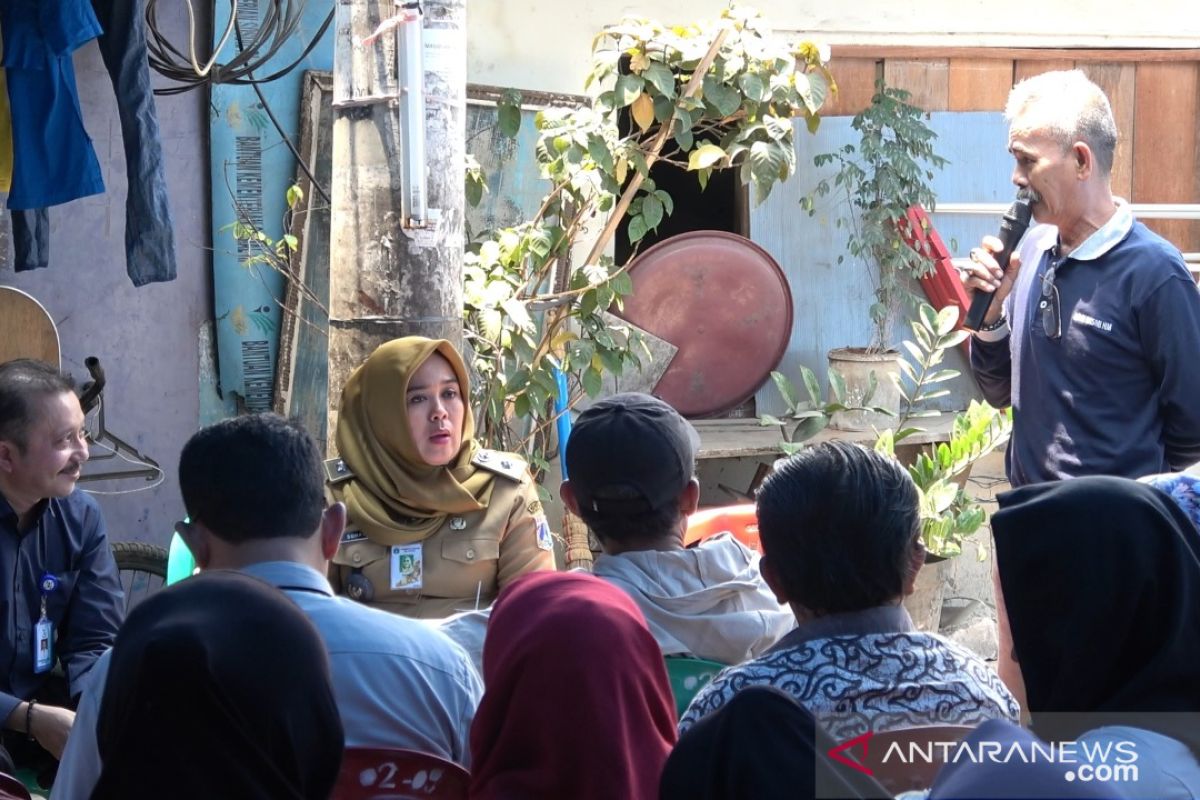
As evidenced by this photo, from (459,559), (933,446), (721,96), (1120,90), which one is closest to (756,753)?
(459,559)

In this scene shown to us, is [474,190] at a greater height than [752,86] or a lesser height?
lesser

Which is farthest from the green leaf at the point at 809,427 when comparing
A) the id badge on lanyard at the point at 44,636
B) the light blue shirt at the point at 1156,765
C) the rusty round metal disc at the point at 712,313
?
the light blue shirt at the point at 1156,765

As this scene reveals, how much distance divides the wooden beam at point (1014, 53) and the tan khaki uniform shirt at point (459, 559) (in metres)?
3.25

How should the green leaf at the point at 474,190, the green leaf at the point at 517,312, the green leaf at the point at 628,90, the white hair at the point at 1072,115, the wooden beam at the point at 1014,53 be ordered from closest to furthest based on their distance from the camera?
1. the white hair at the point at 1072,115
2. the green leaf at the point at 517,312
3. the green leaf at the point at 628,90
4. the green leaf at the point at 474,190
5. the wooden beam at the point at 1014,53

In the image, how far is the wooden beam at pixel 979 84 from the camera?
19.1ft

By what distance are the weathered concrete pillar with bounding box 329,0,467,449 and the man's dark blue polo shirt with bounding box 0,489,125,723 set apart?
701 mm

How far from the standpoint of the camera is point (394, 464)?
121 inches

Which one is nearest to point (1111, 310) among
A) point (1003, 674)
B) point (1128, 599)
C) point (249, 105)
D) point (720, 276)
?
point (1003, 674)

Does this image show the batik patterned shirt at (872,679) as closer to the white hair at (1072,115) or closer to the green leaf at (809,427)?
the white hair at (1072,115)

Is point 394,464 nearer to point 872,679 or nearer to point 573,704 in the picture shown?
point 573,704

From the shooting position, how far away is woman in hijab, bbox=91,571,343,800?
4.63 ft

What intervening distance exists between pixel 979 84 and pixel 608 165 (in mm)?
2281

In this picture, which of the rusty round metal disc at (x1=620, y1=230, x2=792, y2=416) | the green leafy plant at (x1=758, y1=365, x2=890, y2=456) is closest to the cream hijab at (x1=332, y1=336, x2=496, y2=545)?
the green leafy plant at (x1=758, y1=365, x2=890, y2=456)

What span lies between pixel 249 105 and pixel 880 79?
2630 millimetres
